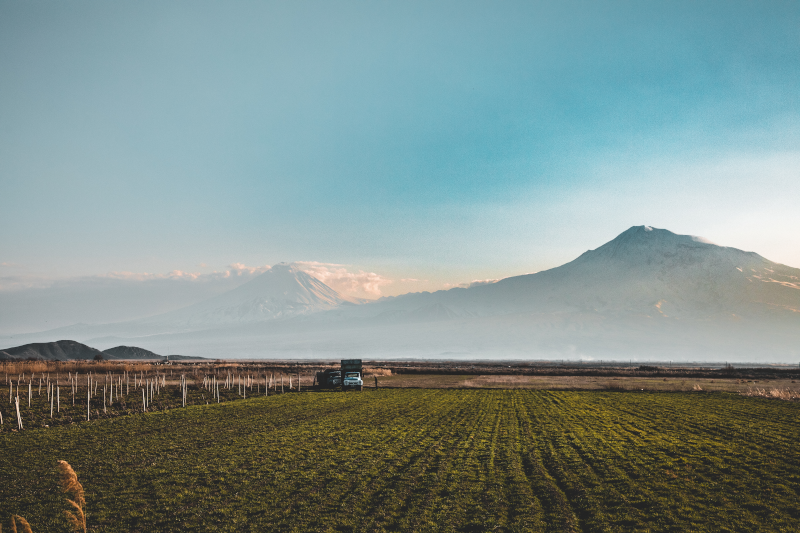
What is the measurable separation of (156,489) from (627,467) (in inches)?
490

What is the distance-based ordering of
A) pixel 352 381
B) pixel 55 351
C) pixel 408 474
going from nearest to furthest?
pixel 408 474
pixel 352 381
pixel 55 351

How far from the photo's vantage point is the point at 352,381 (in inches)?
1976

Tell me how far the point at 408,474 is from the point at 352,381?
3705cm

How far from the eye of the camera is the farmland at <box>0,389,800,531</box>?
34.4ft

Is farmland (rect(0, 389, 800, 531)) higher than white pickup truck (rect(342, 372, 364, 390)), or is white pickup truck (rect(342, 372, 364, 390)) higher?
farmland (rect(0, 389, 800, 531))

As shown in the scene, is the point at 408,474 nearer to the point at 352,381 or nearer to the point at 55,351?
the point at 352,381

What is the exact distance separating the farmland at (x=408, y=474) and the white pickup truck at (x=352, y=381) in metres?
24.4

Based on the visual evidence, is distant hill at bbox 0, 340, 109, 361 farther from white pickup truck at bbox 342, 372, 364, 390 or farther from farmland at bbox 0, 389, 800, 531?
farmland at bbox 0, 389, 800, 531

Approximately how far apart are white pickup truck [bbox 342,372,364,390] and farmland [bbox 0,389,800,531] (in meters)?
24.4

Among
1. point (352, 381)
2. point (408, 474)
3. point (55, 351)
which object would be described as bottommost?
point (352, 381)

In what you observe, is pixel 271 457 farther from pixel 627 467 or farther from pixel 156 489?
pixel 627 467

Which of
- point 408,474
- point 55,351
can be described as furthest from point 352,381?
point 55,351

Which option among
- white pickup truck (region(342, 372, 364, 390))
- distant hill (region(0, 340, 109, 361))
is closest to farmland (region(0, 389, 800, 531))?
white pickup truck (region(342, 372, 364, 390))

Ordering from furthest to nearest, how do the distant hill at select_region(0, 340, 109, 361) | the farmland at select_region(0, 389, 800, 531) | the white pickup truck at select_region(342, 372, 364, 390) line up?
the distant hill at select_region(0, 340, 109, 361) → the white pickup truck at select_region(342, 372, 364, 390) → the farmland at select_region(0, 389, 800, 531)
